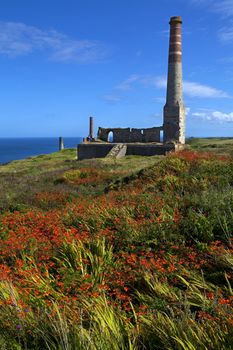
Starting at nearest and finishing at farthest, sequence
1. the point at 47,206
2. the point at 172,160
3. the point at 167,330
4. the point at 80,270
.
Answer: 1. the point at 167,330
2. the point at 80,270
3. the point at 47,206
4. the point at 172,160

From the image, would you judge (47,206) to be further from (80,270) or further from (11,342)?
(11,342)

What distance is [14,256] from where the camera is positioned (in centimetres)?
721

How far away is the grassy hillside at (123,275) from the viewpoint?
4.02m

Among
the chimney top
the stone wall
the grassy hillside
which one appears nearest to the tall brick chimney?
the chimney top

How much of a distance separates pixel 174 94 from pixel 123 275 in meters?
35.8

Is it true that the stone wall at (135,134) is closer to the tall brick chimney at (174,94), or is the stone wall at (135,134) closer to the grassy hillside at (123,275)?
the tall brick chimney at (174,94)

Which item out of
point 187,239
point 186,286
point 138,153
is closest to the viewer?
point 186,286

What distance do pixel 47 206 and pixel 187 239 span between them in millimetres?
6676

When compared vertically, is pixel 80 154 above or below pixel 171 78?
below

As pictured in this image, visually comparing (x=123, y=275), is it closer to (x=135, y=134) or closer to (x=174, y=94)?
(x=174, y=94)

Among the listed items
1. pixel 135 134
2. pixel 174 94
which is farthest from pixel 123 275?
pixel 135 134

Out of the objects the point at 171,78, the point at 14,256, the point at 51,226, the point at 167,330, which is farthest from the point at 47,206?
the point at 171,78

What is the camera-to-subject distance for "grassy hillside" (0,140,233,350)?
13.2 feet

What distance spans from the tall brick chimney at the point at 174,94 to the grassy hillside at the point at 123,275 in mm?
29002
